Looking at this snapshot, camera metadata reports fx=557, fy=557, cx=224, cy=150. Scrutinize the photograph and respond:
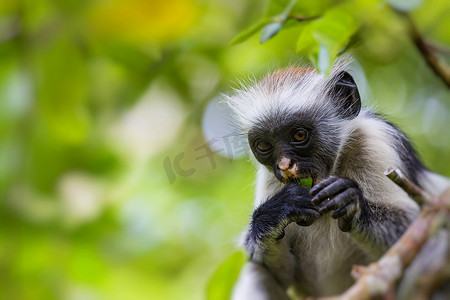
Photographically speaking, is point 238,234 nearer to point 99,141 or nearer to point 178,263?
point 99,141

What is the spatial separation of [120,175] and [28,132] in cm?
102

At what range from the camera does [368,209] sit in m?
2.79

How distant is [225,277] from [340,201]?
64 centimetres

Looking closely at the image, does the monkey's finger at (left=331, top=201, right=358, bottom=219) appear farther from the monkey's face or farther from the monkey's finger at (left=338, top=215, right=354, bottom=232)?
the monkey's face

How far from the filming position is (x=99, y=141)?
5555 millimetres

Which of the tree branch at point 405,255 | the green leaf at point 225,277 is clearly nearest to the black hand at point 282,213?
the green leaf at point 225,277

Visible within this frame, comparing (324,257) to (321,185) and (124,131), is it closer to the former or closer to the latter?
(321,185)

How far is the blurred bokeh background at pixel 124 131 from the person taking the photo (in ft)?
14.2

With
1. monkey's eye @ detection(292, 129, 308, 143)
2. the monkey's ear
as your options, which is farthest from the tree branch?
the monkey's ear

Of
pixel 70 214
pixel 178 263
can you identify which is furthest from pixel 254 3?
pixel 178 263

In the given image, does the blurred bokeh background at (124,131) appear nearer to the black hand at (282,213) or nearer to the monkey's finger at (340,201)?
the black hand at (282,213)

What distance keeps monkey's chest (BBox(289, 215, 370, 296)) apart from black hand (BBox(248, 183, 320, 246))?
122mm

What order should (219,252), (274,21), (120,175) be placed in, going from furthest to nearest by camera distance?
(219,252) → (120,175) → (274,21)

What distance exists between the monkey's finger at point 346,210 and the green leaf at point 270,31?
789mm
